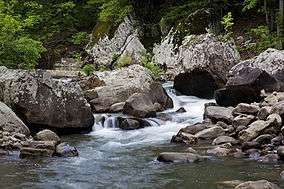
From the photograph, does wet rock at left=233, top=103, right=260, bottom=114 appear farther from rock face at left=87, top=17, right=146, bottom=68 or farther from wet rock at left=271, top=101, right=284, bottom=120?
rock face at left=87, top=17, right=146, bottom=68

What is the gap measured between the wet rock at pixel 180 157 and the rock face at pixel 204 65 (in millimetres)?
8127

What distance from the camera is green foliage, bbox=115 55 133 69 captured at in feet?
81.7

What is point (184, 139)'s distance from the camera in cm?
1318

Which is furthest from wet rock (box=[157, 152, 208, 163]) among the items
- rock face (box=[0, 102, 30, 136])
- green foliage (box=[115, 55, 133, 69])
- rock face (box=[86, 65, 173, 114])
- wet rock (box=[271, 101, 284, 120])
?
green foliage (box=[115, 55, 133, 69])

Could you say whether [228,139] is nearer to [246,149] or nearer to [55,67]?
[246,149]

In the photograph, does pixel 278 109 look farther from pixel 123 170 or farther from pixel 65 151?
pixel 65 151

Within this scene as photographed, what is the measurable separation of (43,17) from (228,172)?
2427cm

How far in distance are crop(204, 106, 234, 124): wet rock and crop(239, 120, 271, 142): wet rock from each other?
58.9 inches

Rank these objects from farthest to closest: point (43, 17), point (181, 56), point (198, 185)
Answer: point (43, 17) < point (181, 56) < point (198, 185)

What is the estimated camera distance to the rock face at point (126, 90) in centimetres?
1742

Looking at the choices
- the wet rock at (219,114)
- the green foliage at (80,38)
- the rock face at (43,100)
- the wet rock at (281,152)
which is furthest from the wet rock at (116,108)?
the green foliage at (80,38)

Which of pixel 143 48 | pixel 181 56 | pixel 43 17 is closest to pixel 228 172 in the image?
pixel 181 56

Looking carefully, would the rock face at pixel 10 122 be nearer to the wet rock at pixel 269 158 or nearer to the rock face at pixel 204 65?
the wet rock at pixel 269 158

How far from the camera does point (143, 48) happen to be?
25.9 meters
